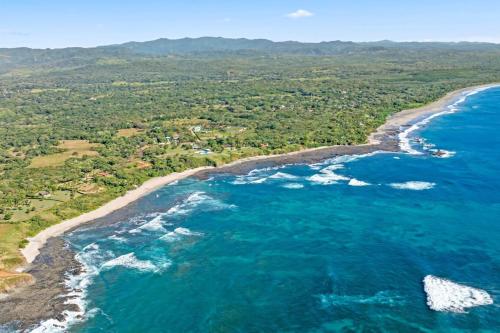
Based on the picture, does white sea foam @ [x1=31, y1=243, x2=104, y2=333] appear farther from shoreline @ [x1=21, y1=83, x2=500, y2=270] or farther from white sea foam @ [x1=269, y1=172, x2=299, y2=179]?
white sea foam @ [x1=269, y1=172, x2=299, y2=179]

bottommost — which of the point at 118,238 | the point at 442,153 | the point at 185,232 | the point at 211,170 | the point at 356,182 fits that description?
the point at 118,238

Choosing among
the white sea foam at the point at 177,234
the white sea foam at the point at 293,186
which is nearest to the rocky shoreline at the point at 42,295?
the white sea foam at the point at 177,234

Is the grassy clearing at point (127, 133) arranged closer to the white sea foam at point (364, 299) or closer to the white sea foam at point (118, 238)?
the white sea foam at point (118, 238)

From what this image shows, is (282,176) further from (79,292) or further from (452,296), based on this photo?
(79,292)

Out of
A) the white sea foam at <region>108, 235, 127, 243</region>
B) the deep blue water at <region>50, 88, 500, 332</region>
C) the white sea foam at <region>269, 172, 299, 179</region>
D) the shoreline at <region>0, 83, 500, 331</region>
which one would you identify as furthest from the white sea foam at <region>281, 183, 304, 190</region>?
the white sea foam at <region>108, 235, 127, 243</region>

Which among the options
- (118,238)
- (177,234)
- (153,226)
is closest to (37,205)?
(118,238)
